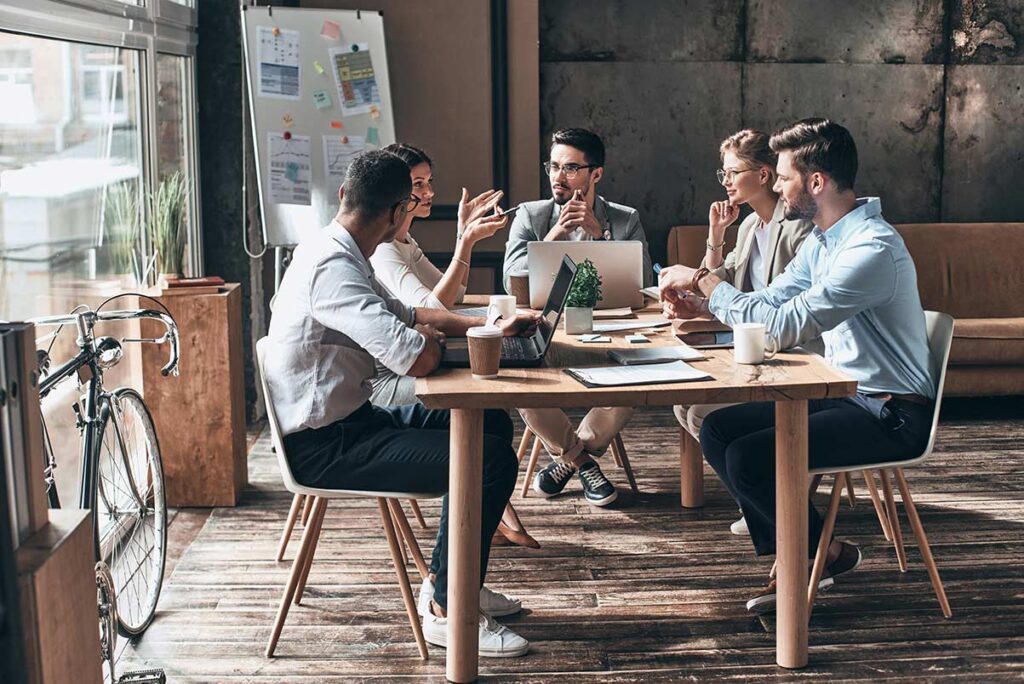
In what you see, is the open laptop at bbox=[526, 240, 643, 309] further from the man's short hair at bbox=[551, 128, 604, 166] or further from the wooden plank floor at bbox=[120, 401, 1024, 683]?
the wooden plank floor at bbox=[120, 401, 1024, 683]

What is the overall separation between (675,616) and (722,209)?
159cm

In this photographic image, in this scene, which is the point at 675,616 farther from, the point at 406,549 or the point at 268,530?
the point at 268,530

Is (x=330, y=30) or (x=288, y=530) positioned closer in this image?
(x=288, y=530)

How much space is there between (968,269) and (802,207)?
309cm

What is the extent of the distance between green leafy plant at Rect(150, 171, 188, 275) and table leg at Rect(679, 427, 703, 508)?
200 centimetres

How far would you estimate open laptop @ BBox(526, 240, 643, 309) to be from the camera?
3.93 m

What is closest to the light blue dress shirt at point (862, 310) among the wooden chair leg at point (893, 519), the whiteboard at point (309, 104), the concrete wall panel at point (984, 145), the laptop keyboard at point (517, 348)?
the wooden chair leg at point (893, 519)

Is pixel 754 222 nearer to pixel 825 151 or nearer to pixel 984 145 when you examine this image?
pixel 825 151

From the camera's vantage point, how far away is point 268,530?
4215mm

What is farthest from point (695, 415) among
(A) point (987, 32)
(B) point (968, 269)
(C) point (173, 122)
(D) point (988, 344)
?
(A) point (987, 32)

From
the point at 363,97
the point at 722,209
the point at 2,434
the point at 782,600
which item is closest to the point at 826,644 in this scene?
the point at 782,600

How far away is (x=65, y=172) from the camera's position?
12.0 feet

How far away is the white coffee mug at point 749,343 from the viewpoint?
121 inches

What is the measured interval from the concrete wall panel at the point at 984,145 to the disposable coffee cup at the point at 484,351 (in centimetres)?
443
